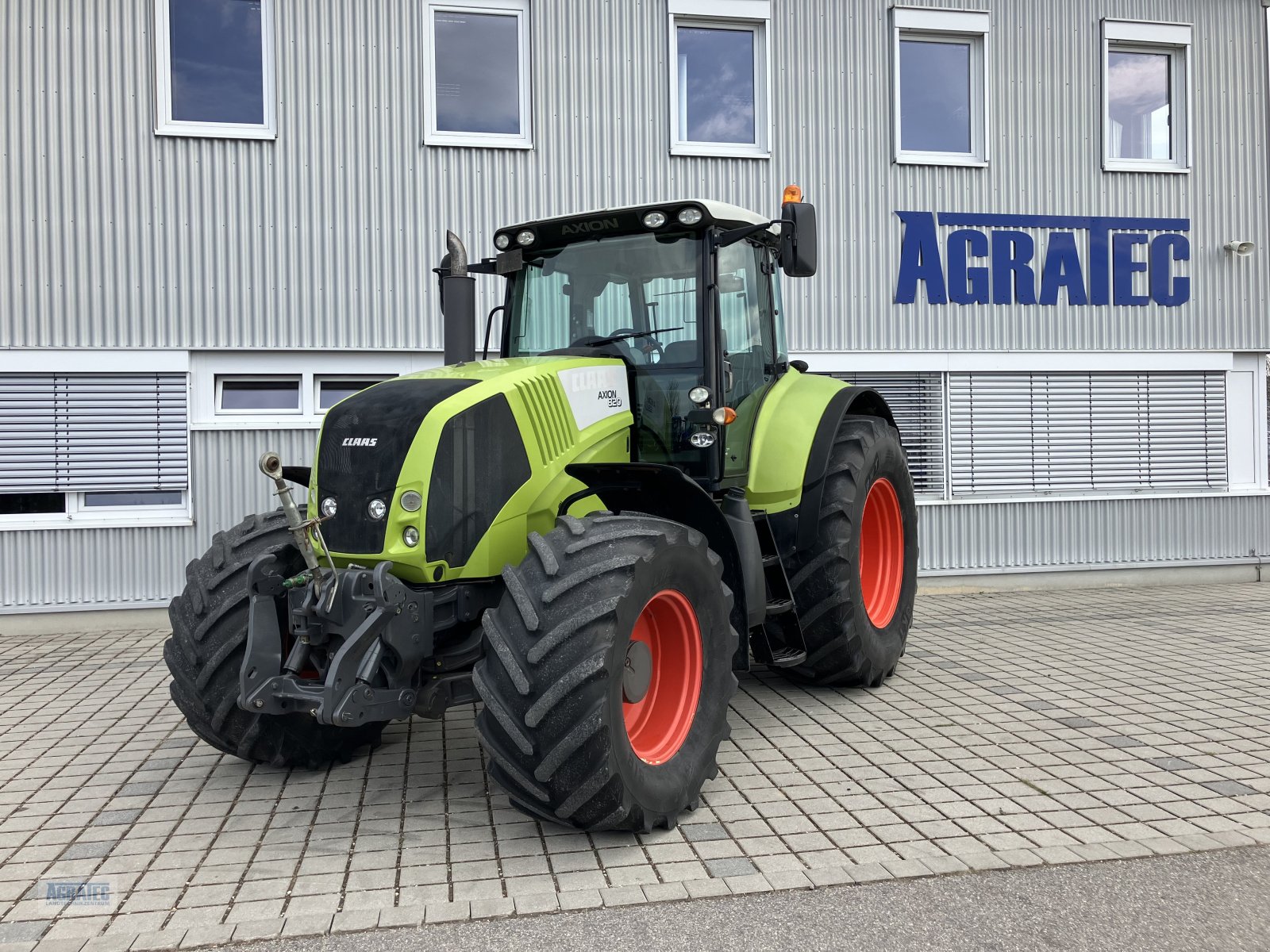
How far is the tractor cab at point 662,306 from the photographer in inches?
200

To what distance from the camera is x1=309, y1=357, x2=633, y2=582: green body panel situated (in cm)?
407

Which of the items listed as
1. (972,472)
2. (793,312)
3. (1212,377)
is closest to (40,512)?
(793,312)

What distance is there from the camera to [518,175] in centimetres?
928

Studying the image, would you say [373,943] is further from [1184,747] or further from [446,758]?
[1184,747]

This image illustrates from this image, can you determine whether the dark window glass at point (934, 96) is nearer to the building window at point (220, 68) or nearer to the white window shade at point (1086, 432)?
the white window shade at point (1086, 432)

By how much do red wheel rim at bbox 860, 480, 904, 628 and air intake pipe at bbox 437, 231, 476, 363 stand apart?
276 cm

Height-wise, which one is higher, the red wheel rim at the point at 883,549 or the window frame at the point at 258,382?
the window frame at the point at 258,382

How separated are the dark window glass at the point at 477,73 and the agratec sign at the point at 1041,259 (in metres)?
3.73

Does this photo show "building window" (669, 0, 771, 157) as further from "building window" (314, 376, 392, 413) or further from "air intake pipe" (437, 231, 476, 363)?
"air intake pipe" (437, 231, 476, 363)

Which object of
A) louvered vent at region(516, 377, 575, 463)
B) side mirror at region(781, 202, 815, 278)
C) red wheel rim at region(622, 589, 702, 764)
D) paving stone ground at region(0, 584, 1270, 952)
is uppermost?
side mirror at region(781, 202, 815, 278)

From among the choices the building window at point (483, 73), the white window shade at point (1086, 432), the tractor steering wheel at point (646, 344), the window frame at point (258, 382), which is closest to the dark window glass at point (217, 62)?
the building window at point (483, 73)

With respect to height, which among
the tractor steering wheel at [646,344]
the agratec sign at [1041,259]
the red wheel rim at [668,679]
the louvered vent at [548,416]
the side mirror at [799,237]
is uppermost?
the agratec sign at [1041,259]

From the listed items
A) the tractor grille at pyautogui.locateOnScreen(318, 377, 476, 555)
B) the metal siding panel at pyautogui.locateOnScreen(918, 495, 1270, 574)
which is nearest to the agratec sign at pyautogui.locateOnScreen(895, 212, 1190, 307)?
the metal siding panel at pyautogui.locateOnScreen(918, 495, 1270, 574)

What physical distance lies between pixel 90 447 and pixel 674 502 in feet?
19.4
